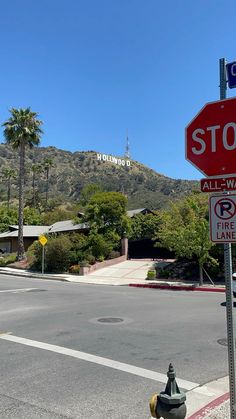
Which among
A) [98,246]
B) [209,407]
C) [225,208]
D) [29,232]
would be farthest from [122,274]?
[225,208]

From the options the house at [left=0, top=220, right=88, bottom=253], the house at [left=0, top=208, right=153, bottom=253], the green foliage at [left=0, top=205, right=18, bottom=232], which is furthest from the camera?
the green foliage at [left=0, top=205, right=18, bottom=232]

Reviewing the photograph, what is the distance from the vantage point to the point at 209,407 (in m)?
5.41

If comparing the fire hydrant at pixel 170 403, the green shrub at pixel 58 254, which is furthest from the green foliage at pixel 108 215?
the fire hydrant at pixel 170 403

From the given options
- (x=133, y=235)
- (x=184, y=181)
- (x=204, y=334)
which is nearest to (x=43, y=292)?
(x=204, y=334)

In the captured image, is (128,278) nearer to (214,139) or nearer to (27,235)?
(214,139)

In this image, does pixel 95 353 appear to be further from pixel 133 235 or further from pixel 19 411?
pixel 133 235

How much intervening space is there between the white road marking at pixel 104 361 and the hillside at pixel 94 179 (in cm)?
7336

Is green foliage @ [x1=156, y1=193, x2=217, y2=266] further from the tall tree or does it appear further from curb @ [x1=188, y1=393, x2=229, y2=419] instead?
curb @ [x1=188, y1=393, x2=229, y2=419]

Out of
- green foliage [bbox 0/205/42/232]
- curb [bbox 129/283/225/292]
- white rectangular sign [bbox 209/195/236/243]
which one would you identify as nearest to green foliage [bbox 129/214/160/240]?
curb [bbox 129/283/225/292]

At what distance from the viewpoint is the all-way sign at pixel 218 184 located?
14.2ft

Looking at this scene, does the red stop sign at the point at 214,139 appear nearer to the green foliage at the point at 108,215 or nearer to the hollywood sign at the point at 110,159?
the green foliage at the point at 108,215

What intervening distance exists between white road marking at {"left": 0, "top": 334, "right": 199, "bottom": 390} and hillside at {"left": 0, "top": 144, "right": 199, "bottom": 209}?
Result: 7336cm

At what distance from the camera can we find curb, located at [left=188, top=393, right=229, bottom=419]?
509 cm

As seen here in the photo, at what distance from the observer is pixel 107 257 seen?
120ft
